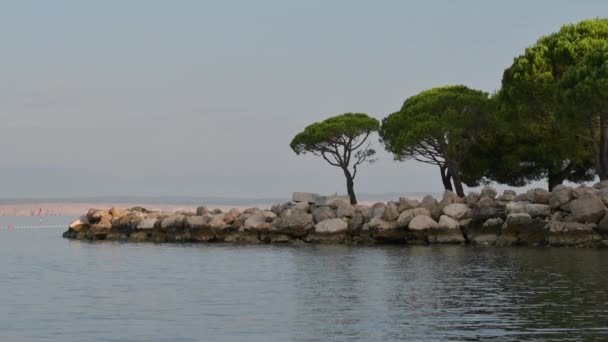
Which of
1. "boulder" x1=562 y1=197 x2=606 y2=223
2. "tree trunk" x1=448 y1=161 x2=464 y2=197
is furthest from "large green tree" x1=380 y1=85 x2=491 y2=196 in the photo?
"boulder" x1=562 y1=197 x2=606 y2=223

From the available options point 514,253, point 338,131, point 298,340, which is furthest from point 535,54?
point 298,340

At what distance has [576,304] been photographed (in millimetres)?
24641

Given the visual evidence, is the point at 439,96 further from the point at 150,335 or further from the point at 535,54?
the point at 150,335

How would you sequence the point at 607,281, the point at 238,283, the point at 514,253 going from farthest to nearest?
the point at 514,253 → the point at 238,283 → the point at 607,281

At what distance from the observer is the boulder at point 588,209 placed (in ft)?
154

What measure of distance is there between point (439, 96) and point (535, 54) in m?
14.5

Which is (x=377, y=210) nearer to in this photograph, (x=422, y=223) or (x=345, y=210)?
(x=345, y=210)

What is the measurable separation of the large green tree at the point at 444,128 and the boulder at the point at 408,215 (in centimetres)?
1517

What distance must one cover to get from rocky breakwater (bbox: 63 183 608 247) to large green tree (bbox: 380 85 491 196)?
28.9ft

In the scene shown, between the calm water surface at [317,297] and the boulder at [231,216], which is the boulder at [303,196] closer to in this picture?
the boulder at [231,216]

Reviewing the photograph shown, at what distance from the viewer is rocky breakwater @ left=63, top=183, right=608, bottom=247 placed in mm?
48188

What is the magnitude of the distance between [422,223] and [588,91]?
11.2m

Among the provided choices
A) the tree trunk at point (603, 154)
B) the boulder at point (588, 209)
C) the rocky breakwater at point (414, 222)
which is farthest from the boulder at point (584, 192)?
the tree trunk at point (603, 154)

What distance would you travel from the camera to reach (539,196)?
166 ft
